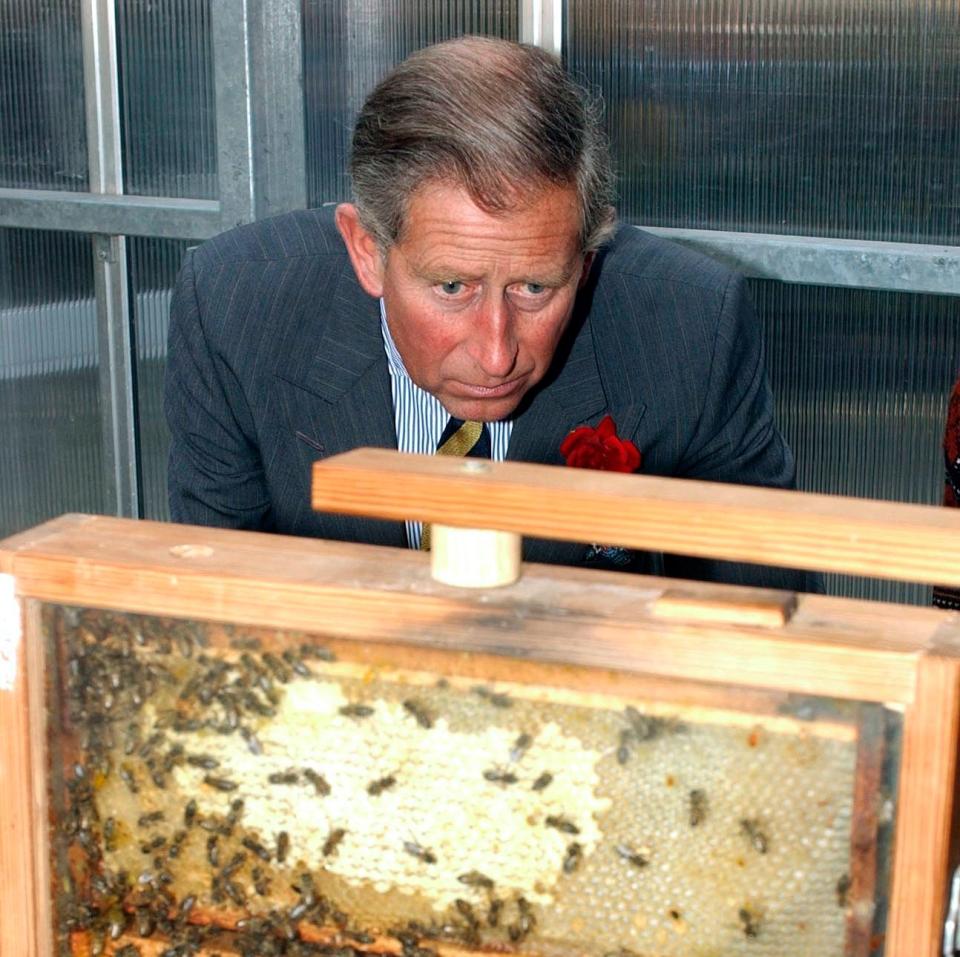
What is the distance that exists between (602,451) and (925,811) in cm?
102

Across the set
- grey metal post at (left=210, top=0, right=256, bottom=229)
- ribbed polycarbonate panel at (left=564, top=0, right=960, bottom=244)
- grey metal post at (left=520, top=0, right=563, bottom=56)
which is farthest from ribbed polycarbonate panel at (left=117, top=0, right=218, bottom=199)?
ribbed polycarbonate panel at (left=564, top=0, right=960, bottom=244)

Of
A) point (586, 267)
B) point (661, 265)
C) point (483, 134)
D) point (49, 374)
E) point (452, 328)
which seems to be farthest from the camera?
point (49, 374)

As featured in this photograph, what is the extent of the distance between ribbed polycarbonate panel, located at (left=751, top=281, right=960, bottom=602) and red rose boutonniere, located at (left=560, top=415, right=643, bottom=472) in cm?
188

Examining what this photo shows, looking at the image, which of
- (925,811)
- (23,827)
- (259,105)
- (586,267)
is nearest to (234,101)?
(259,105)

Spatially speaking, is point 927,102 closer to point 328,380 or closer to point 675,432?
point 675,432

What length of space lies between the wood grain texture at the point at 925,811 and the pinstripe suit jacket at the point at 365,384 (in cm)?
123

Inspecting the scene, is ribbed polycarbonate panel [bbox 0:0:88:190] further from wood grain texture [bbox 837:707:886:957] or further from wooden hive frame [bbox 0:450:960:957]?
wood grain texture [bbox 837:707:886:957]

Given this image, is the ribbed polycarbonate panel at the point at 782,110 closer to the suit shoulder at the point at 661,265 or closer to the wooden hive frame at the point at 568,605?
the suit shoulder at the point at 661,265

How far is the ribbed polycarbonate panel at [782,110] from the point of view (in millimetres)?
3756

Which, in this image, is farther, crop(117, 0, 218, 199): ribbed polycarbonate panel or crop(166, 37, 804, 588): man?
crop(117, 0, 218, 199): ribbed polycarbonate panel

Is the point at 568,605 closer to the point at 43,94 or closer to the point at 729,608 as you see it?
the point at 729,608

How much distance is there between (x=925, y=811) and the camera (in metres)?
1.31

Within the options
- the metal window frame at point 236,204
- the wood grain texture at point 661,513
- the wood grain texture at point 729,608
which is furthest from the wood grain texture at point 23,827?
the metal window frame at point 236,204

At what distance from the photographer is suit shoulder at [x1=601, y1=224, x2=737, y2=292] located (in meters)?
2.68
